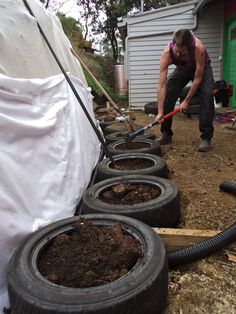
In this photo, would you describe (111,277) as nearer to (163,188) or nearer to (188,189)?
(163,188)

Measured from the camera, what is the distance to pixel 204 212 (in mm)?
2664

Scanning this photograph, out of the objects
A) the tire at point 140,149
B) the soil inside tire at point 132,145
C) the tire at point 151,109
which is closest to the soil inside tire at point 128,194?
the tire at point 140,149

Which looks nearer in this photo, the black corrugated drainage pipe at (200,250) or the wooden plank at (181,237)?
the black corrugated drainage pipe at (200,250)

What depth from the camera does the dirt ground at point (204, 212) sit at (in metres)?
1.70

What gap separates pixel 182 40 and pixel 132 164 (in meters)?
1.61

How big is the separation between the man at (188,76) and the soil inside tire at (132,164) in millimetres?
1111

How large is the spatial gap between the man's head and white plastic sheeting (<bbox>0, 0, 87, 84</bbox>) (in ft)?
4.78

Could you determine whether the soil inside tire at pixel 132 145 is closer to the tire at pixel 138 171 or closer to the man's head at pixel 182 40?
the tire at pixel 138 171

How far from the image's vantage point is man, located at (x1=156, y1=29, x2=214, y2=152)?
409 centimetres

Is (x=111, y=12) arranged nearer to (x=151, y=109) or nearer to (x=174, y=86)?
(x=151, y=109)

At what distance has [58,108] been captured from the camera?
2998 millimetres

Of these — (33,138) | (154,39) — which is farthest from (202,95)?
(154,39)

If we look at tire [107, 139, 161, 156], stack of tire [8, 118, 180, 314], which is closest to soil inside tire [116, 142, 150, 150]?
tire [107, 139, 161, 156]

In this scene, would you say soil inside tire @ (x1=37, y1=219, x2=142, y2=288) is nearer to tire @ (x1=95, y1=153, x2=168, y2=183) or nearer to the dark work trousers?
tire @ (x1=95, y1=153, x2=168, y2=183)
